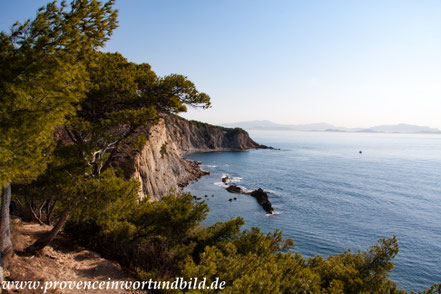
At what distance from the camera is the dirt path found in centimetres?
931

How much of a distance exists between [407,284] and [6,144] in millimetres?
34118

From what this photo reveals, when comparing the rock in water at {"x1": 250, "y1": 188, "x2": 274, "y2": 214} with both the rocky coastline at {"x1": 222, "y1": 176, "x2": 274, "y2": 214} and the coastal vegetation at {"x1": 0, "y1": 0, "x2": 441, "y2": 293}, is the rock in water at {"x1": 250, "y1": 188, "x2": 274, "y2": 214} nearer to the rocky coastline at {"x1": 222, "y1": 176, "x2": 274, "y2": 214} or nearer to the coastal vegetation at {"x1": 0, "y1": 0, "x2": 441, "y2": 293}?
the rocky coastline at {"x1": 222, "y1": 176, "x2": 274, "y2": 214}

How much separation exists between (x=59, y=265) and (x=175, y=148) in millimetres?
53552

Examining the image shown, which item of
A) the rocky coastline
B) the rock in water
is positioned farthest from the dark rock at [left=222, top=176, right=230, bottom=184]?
the rock in water

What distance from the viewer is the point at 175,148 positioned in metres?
64.1

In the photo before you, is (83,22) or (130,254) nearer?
(83,22)

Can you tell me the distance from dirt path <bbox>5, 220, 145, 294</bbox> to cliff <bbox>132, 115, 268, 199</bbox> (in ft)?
23.3

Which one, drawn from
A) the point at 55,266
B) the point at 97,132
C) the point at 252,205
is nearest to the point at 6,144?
the point at 97,132

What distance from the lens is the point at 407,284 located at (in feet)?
84.1

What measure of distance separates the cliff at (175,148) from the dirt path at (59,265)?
7.09m

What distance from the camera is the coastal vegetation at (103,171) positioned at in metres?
7.64

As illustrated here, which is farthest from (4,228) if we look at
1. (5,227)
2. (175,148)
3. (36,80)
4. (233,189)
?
(175,148)

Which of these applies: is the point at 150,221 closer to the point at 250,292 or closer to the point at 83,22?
the point at 250,292

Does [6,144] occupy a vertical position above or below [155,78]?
below
